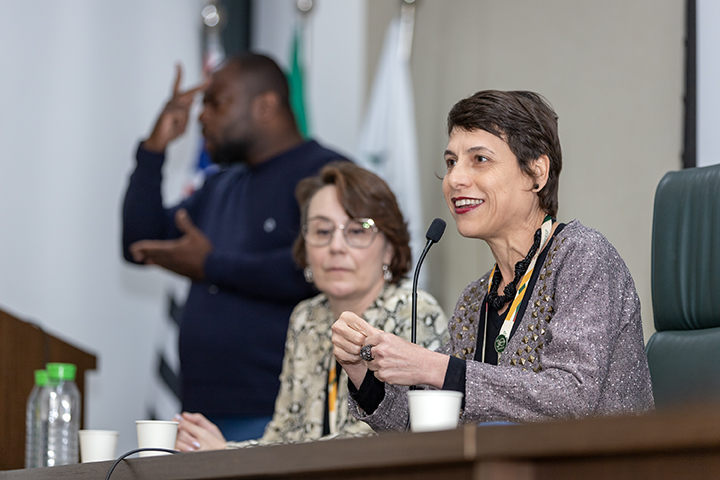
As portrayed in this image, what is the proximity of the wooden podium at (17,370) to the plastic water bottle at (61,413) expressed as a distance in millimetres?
123

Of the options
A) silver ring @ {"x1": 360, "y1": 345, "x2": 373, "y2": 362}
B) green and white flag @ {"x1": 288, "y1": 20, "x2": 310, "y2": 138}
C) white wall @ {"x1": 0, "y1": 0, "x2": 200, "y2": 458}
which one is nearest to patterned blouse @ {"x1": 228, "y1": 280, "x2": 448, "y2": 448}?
silver ring @ {"x1": 360, "y1": 345, "x2": 373, "y2": 362}

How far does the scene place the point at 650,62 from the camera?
2.09m

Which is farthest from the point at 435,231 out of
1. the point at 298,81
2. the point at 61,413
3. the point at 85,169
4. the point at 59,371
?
the point at 85,169

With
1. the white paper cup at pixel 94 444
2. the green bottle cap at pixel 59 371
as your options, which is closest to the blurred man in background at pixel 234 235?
the green bottle cap at pixel 59 371

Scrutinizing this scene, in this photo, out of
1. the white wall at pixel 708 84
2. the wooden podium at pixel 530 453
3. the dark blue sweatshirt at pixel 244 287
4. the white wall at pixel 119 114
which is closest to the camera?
the wooden podium at pixel 530 453

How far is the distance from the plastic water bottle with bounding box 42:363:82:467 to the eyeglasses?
708 mm

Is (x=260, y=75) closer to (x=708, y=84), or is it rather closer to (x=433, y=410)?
(x=708, y=84)

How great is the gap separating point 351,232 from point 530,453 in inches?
57.2

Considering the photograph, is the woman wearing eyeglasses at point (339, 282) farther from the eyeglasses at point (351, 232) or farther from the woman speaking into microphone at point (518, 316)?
the woman speaking into microphone at point (518, 316)

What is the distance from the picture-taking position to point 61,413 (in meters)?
2.22

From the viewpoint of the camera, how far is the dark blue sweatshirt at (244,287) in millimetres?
2664

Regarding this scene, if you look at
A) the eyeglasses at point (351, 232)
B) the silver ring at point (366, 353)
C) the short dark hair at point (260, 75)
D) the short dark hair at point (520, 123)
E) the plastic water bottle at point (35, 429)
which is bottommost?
the plastic water bottle at point (35, 429)

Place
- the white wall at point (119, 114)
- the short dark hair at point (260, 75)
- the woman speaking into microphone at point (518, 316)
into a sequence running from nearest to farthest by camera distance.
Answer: the woman speaking into microphone at point (518, 316) < the white wall at point (119, 114) < the short dark hair at point (260, 75)

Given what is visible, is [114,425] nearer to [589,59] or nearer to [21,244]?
[21,244]
